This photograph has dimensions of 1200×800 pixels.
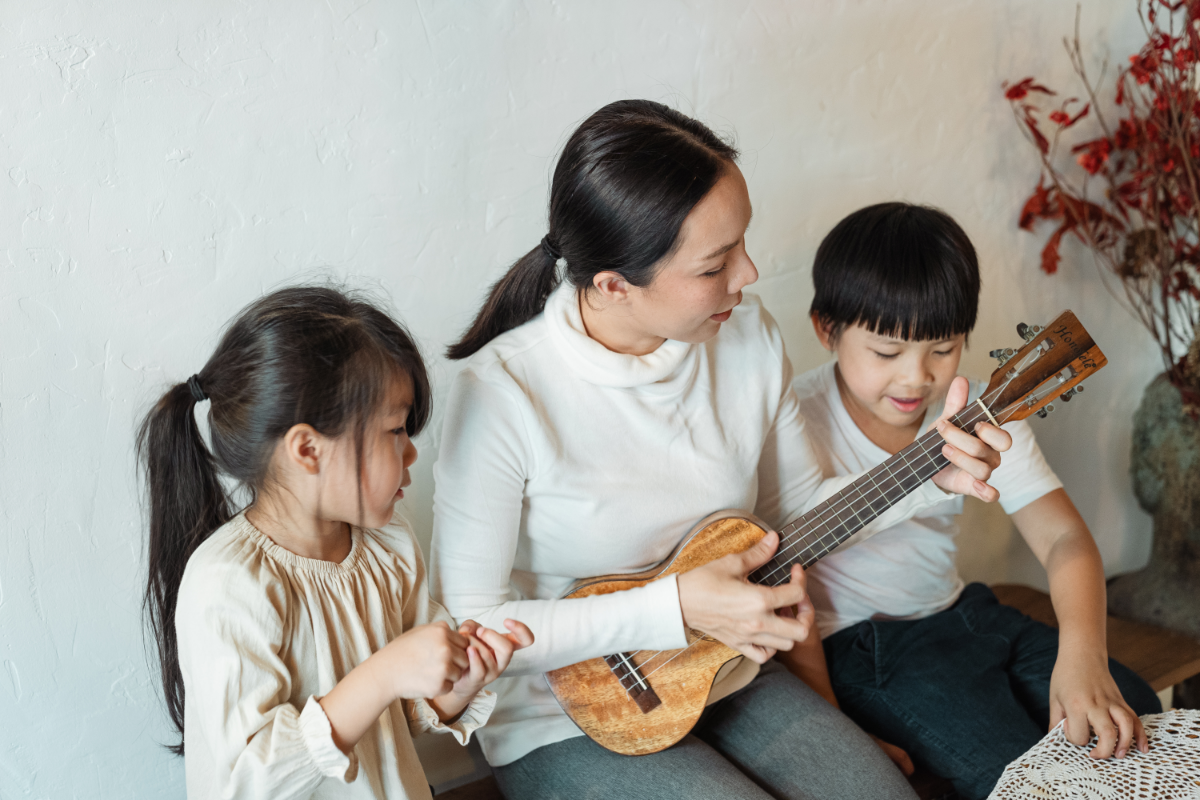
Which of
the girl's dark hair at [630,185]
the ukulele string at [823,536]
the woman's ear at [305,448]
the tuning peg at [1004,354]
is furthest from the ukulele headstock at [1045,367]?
the woman's ear at [305,448]

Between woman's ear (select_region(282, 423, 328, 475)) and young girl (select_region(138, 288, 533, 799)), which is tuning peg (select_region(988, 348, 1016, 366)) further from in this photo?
woman's ear (select_region(282, 423, 328, 475))

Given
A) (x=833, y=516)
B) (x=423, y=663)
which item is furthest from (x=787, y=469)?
(x=423, y=663)

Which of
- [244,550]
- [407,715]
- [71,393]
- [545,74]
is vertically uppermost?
→ [545,74]

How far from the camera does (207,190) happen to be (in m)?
1.22

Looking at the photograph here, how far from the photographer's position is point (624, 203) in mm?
1109

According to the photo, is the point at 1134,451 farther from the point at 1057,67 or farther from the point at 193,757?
the point at 193,757

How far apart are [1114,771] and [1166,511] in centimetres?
127

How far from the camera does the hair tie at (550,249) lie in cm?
122

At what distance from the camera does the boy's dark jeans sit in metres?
1.36

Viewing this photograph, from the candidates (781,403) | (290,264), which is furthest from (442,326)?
(781,403)

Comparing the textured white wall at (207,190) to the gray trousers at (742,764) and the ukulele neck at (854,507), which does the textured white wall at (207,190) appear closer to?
the gray trousers at (742,764)

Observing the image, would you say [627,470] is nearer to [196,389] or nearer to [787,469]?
[787,469]

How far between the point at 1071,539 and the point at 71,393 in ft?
4.71

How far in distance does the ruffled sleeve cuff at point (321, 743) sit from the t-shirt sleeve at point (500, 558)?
0.88 ft
